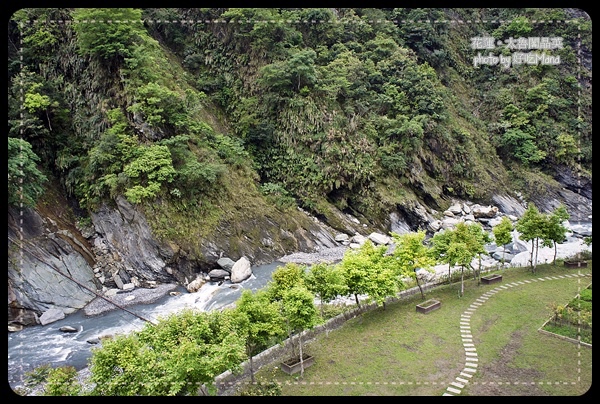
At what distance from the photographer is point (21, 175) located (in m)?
16.4

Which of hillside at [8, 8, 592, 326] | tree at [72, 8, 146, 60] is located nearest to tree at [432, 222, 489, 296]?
hillside at [8, 8, 592, 326]

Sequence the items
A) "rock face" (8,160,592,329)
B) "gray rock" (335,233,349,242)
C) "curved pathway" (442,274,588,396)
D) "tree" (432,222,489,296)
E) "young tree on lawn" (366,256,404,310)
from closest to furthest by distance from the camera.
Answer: "curved pathway" (442,274,588,396), "young tree on lawn" (366,256,404,310), "tree" (432,222,489,296), "rock face" (8,160,592,329), "gray rock" (335,233,349,242)

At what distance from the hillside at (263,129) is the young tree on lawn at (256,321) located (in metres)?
9.76

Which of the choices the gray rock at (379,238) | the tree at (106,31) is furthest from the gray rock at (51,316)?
the gray rock at (379,238)

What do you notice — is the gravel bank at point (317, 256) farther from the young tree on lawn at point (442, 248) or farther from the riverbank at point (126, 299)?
the young tree on lawn at point (442, 248)

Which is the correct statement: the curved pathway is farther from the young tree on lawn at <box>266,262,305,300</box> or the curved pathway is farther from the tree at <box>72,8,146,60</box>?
the tree at <box>72,8,146,60</box>

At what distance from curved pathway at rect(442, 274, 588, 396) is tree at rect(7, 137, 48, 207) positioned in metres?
16.5

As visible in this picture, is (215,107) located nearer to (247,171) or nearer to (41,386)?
(247,171)

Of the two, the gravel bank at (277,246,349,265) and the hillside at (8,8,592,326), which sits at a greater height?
the hillside at (8,8,592,326)

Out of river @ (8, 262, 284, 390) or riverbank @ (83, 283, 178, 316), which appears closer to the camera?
river @ (8, 262, 284, 390)

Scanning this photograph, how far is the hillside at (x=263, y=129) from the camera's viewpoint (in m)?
19.8

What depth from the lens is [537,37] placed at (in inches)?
1581

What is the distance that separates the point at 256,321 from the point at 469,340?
5916mm

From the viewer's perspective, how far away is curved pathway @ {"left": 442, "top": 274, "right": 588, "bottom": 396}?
9.22m
